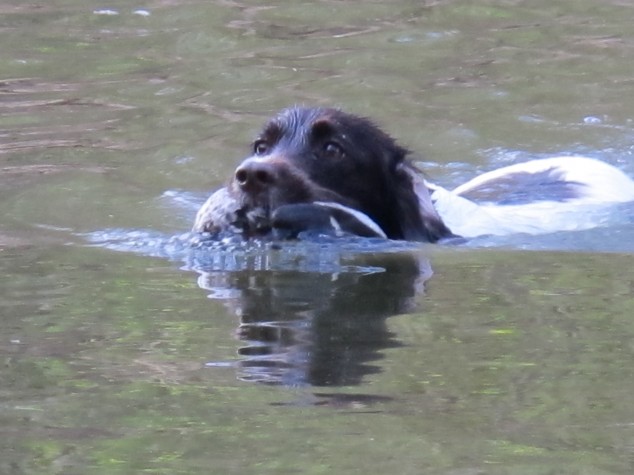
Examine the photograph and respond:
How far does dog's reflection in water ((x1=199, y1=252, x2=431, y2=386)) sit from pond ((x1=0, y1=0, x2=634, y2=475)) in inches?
0.7

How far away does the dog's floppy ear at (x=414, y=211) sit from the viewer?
7.17 m

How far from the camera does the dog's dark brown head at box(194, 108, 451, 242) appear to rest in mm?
6500

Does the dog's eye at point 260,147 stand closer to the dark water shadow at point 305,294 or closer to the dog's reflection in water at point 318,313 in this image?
the dark water shadow at point 305,294

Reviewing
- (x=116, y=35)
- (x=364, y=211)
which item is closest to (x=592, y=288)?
(x=364, y=211)

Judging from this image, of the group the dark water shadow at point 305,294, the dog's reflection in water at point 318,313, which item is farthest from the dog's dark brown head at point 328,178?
the dog's reflection in water at point 318,313

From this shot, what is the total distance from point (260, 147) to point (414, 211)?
855 mm

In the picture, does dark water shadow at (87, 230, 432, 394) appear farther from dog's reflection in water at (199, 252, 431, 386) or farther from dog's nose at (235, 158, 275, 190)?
dog's nose at (235, 158, 275, 190)

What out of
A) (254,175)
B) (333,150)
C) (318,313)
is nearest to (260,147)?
(333,150)

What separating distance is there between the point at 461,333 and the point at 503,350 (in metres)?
0.30

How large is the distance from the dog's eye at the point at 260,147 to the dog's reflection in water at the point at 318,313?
0.88m

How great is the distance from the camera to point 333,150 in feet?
22.9

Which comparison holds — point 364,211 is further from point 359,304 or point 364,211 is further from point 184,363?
point 184,363

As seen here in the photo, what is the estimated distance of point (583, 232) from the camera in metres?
7.41

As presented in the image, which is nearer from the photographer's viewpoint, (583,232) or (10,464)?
(10,464)
